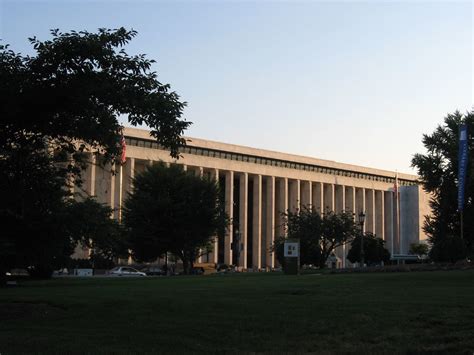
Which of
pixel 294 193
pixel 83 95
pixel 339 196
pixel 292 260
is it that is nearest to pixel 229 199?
pixel 294 193

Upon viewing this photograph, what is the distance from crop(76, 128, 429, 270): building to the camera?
98.4 meters

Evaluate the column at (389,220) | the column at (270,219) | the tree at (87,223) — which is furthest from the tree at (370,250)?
the column at (389,220)

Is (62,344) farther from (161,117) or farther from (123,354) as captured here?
(161,117)

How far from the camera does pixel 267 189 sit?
11919cm

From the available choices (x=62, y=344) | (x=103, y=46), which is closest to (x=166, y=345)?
(x=62, y=344)

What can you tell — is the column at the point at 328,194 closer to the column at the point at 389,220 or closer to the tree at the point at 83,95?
the column at the point at 389,220

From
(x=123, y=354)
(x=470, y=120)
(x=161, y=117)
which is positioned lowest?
(x=123, y=354)

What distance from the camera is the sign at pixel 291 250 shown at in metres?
44.3

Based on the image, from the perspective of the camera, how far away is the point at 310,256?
6869 centimetres

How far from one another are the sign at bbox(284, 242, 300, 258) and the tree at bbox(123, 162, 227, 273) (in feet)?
45.4

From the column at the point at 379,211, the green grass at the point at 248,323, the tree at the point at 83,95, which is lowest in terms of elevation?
the green grass at the point at 248,323

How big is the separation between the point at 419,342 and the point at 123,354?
5.04 m

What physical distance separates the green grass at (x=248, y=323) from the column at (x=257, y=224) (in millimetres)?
94447

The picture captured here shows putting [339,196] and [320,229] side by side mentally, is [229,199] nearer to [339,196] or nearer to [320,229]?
[339,196]
